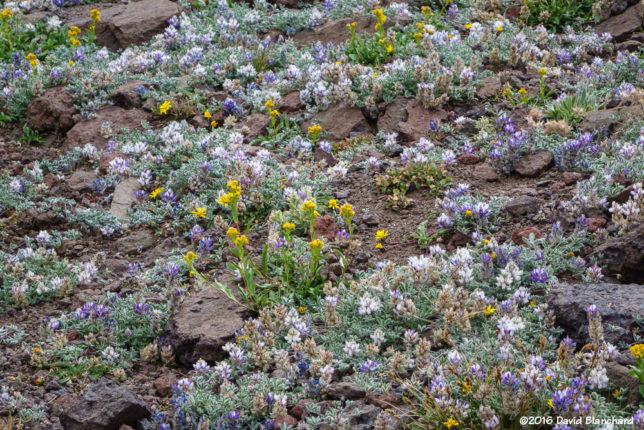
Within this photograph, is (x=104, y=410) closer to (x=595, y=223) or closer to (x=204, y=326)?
(x=204, y=326)

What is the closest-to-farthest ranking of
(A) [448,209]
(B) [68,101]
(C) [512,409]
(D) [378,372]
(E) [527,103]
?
1. (C) [512,409]
2. (D) [378,372]
3. (A) [448,209]
4. (E) [527,103]
5. (B) [68,101]

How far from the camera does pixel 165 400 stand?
15.5 ft

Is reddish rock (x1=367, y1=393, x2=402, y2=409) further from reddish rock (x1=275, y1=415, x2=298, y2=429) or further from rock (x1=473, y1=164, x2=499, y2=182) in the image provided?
rock (x1=473, y1=164, x2=499, y2=182)

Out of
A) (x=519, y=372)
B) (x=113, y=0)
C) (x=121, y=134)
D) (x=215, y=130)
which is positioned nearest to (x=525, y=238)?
(x=519, y=372)

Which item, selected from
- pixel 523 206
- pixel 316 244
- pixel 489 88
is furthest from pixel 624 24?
pixel 316 244

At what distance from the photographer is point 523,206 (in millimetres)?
5906

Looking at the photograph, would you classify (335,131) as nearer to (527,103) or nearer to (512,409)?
(527,103)

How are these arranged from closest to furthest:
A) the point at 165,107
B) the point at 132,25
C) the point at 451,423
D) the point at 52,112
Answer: the point at 451,423 → the point at 165,107 → the point at 52,112 → the point at 132,25

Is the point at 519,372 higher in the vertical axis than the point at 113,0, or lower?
lower

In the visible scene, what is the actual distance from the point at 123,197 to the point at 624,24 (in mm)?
6489

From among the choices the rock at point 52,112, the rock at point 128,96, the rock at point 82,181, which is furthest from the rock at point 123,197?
the rock at point 52,112

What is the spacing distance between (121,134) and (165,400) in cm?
406

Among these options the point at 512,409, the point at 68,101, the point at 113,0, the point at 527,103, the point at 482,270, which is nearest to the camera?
the point at 512,409

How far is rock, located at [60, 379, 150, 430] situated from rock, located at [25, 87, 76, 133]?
4.53 m
